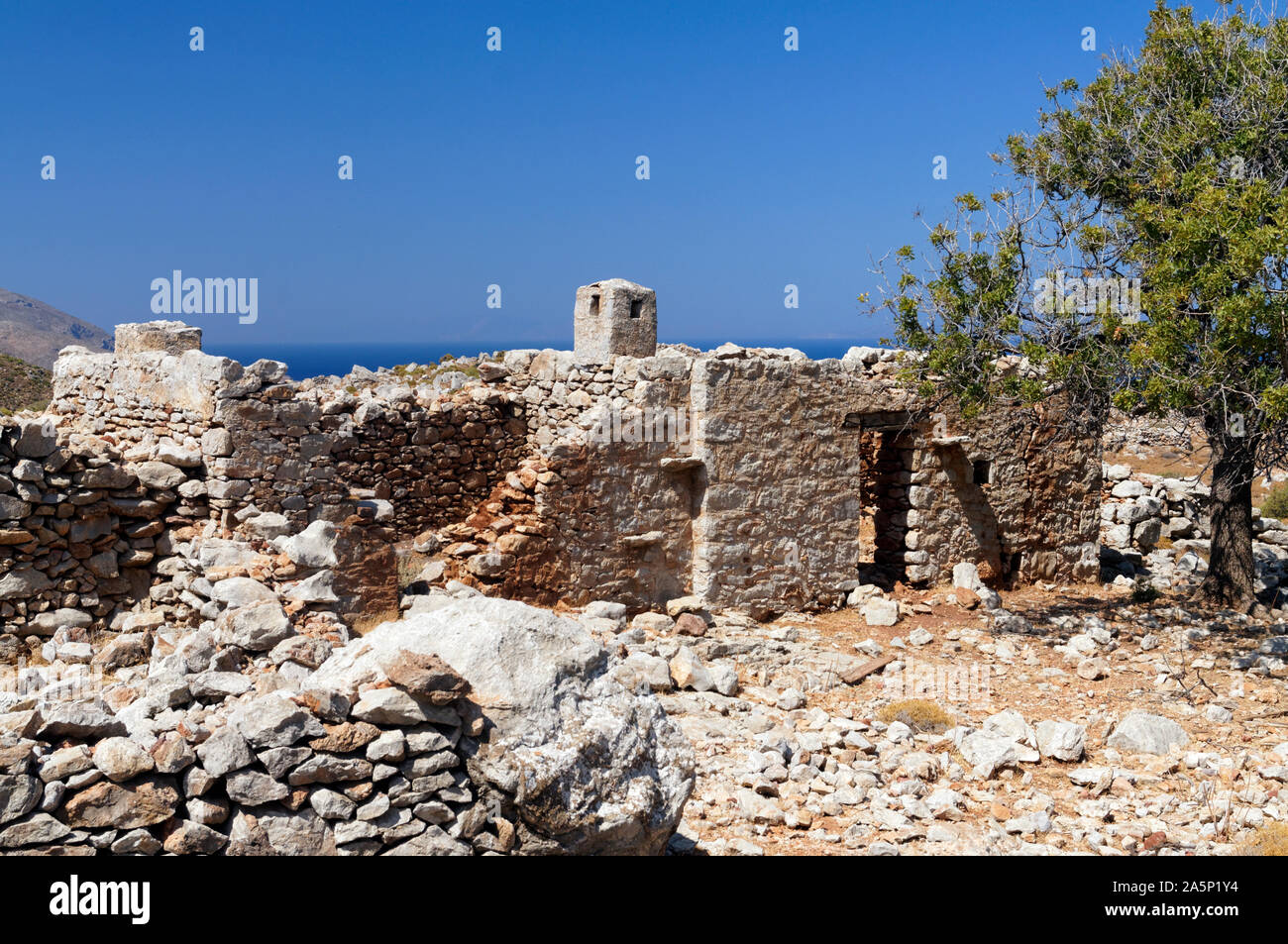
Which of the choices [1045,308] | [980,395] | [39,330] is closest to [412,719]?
[980,395]

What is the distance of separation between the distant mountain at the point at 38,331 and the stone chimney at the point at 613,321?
37.3m

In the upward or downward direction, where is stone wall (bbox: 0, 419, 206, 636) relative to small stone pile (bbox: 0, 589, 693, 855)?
upward

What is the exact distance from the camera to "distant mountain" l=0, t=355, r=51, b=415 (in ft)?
72.3

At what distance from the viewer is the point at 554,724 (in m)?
4.64

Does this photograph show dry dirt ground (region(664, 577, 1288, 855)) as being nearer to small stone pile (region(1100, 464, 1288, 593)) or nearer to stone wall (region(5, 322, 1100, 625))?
stone wall (region(5, 322, 1100, 625))

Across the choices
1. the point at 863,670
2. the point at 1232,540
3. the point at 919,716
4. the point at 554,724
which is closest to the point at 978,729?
the point at 919,716

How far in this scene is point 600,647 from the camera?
5.05 m

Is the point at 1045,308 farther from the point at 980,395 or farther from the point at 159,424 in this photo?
the point at 159,424

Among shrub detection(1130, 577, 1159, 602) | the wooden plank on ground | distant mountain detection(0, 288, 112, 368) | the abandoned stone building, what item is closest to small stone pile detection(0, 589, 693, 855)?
the abandoned stone building

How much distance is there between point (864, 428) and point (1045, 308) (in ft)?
8.45

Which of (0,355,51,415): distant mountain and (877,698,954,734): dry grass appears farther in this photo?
(0,355,51,415): distant mountain

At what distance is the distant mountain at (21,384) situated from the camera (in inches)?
867

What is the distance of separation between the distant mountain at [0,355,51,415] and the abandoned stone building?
1319cm

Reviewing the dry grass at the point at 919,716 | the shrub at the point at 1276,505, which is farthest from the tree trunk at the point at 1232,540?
the shrub at the point at 1276,505
